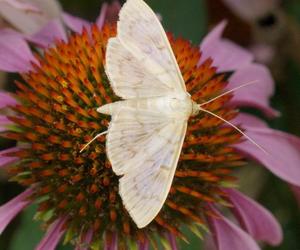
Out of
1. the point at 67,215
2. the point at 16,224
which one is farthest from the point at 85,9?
the point at 67,215

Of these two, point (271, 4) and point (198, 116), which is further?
point (271, 4)

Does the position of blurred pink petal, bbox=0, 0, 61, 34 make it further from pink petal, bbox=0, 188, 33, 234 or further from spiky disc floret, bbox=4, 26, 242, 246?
pink petal, bbox=0, 188, 33, 234

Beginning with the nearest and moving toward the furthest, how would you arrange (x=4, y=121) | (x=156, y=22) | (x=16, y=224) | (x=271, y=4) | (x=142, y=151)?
(x=142, y=151) < (x=156, y=22) < (x=4, y=121) < (x=16, y=224) < (x=271, y=4)

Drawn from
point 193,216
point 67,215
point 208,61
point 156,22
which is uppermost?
point 156,22

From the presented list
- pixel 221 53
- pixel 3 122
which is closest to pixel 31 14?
pixel 3 122

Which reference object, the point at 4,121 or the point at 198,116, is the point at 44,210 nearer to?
the point at 4,121

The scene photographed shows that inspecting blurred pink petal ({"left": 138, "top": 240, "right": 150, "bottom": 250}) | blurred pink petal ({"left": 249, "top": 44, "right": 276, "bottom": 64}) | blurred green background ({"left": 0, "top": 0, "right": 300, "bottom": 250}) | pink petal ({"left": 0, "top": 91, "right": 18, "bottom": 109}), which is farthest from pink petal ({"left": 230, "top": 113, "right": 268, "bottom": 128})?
pink petal ({"left": 0, "top": 91, "right": 18, "bottom": 109})

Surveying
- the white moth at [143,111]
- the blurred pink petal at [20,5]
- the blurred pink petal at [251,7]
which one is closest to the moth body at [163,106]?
the white moth at [143,111]
